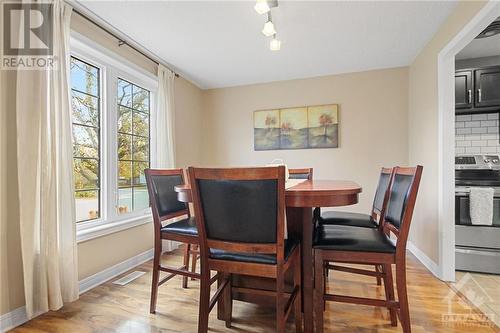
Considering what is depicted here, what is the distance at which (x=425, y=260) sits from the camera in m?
2.74

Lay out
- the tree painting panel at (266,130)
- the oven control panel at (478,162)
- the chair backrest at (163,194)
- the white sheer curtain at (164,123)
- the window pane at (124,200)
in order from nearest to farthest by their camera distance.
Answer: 1. the chair backrest at (163,194)
2. the window pane at (124,200)
3. the oven control panel at (478,162)
4. the white sheer curtain at (164,123)
5. the tree painting panel at (266,130)

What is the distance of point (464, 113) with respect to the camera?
2.97 meters

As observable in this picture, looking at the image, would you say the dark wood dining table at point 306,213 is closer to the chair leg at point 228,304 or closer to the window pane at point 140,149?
the chair leg at point 228,304

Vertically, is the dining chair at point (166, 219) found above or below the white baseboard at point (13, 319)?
above

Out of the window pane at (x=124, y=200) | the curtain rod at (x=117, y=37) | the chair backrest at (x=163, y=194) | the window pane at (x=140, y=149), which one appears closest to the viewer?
the chair backrest at (x=163, y=194)

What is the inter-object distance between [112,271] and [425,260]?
125 inches

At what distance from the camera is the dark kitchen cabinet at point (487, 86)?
2.75 metres

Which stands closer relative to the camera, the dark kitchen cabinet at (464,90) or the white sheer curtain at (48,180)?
the white sheer curtain at (48,180)

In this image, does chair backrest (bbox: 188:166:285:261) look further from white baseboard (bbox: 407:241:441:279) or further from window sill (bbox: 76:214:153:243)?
white baseboard (bbox: 407:241:441:279)

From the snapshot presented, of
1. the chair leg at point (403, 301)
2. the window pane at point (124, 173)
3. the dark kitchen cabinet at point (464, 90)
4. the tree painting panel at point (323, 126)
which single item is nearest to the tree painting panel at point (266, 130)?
the tree painting panel at point (323, 126)

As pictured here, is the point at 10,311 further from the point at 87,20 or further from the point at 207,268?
the point at 87,20

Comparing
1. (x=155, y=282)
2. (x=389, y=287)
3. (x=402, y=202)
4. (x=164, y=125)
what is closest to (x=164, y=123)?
(x=164, y=125)

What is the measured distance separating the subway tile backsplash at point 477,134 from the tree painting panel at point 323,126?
1.40 meters

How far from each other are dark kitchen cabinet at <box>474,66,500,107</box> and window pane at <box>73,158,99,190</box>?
403 cm
